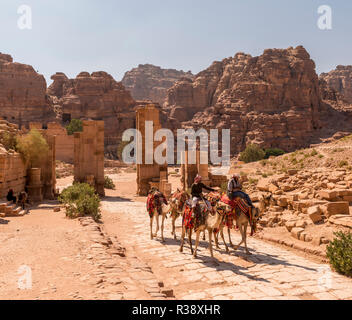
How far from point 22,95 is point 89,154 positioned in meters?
53.7

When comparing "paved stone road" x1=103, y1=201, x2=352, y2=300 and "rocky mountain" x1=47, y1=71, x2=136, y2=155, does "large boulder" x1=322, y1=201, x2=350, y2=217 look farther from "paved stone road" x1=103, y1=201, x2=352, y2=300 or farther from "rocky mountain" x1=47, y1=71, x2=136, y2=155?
"rocky mountain" x1=47, y1=71, x2=136, y2=155

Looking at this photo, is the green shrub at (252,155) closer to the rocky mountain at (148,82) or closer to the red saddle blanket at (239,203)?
the red saddle blanket at (239,203)

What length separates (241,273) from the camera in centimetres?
640

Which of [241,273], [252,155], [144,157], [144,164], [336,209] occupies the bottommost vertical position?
[241,273]

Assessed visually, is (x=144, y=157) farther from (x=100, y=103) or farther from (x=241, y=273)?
(x=100, y=103)

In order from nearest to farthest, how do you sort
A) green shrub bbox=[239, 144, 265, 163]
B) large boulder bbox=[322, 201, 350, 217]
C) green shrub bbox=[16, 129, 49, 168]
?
1. large boulder bbox=[322, 201, 350, 217]
2. green shrub bbox=[16, 129, 49, 168]
3. green shrub bbox=[239, 144, 265, 163]

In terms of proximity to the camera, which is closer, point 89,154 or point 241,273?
point 241,273

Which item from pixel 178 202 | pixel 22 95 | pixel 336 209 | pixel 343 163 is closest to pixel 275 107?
pixel 22 95

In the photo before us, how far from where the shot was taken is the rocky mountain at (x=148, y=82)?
149750 mm

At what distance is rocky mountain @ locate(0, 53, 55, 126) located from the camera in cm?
6362

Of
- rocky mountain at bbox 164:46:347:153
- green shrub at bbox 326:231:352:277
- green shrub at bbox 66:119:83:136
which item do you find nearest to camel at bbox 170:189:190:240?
green shrub at bbox 326:231:352:277

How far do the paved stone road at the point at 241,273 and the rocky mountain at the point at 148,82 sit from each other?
5295 inches

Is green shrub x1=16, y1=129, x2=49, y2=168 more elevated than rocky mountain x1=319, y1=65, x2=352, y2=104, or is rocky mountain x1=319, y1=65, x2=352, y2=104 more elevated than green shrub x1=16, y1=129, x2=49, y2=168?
rocky mountain x1=319, y1=65, x2=352, y2=104

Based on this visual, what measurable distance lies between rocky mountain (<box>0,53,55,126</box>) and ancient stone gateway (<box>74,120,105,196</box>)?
49.2m
